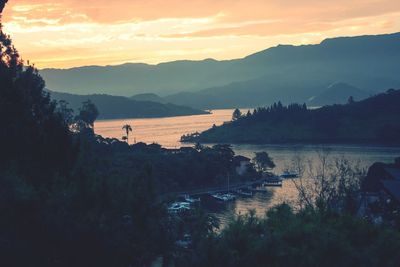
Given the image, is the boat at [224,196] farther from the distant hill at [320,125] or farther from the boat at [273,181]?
the distant hill at [320,125]

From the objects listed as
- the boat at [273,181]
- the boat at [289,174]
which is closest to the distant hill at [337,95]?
the boat at [289,174]

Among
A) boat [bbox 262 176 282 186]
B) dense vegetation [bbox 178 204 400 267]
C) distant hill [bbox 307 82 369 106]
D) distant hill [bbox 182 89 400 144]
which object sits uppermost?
distant hill [bbox 307 82 369 106]

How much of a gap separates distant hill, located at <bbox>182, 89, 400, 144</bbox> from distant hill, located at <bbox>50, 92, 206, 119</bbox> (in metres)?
41.4

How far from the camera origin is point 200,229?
8.61 m

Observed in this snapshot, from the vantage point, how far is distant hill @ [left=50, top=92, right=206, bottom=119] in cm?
9800

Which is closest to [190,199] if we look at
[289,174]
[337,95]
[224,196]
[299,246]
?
[224,196]

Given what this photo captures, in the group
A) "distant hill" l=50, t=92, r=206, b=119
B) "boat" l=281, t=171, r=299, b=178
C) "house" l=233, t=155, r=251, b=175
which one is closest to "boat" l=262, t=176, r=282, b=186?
"boat" l=281, t=171, r=299, b=178

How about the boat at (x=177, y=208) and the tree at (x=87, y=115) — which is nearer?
the boat at (x=177, y=208)

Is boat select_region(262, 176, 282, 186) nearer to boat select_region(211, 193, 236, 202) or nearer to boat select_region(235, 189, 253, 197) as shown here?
boat select_region(235, 189, 253, 197)

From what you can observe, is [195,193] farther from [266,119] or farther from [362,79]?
[362,79]

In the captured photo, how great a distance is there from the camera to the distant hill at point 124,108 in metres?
98.0

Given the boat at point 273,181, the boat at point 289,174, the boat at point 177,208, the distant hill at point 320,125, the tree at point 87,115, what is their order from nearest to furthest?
the boat at point 177,208
the boat at point 273,181
the tree at point 87,115
the boat at point 289,174
the distant hill at point 320,125

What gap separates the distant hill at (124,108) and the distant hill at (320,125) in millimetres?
41384

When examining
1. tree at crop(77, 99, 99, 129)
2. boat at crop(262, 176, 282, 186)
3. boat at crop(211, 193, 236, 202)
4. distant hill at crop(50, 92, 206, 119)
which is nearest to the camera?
boat at crop(211, 193, 236, 202)
